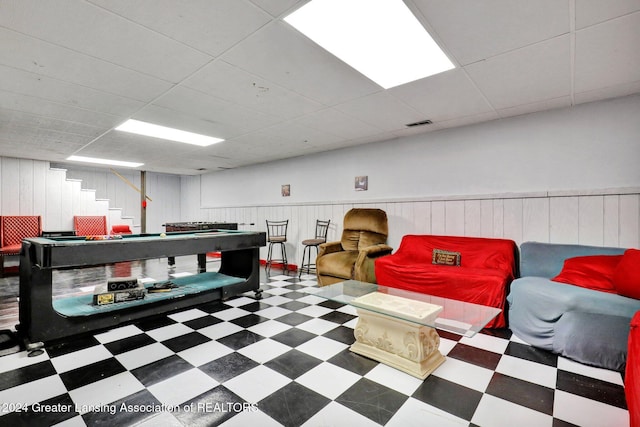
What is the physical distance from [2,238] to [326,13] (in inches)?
302

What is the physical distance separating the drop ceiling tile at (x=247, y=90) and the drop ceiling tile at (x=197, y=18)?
386 millimetres

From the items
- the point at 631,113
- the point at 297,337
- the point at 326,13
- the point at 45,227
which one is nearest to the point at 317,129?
the point at 326,13

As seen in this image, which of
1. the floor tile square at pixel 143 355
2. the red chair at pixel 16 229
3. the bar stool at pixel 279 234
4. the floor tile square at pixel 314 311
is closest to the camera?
the floor tile square at pixel 143 355

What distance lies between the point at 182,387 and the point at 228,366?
35cm

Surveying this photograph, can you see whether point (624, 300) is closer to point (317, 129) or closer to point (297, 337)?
point (297, 337)

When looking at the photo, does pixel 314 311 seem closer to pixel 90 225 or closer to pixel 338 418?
pixel 338 418

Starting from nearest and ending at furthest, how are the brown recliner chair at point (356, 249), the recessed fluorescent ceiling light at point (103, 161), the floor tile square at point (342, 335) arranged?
the floor tile square at point (342, 335) → the brown recliner chair at point (356, 249) → the recessed fluorescent ceiling light at point (103, 161)

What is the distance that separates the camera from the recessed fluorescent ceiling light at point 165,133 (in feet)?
13.4

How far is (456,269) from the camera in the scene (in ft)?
11.1

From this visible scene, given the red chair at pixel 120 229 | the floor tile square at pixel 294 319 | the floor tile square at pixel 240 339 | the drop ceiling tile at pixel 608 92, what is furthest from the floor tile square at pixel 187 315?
the red chair at pixel 120 229

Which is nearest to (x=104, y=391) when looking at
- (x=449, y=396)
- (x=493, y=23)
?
(x=449, y=396)

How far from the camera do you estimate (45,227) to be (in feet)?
22.6

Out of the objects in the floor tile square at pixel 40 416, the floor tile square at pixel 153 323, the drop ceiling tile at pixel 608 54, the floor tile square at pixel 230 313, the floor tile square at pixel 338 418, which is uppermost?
the drop ceiling tile at pixel 608 54

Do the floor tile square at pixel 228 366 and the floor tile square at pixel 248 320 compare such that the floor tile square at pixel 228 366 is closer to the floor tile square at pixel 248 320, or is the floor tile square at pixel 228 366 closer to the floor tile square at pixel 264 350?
the floor tile square at pixel 264 350
